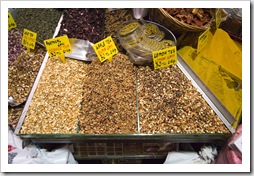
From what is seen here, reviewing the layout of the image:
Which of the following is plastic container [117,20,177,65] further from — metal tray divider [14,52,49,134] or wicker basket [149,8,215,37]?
metal tray divider [14,52,49,134]

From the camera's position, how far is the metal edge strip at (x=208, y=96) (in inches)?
66.8

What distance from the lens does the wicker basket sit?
1842mm

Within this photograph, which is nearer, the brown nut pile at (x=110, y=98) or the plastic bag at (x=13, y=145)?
the brown nut pile at (x=110, y=98)

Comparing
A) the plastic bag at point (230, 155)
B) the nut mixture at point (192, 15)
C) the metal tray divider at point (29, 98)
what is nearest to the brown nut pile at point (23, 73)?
the metal tray divider at point (29, 98)

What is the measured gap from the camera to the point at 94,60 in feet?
6.64

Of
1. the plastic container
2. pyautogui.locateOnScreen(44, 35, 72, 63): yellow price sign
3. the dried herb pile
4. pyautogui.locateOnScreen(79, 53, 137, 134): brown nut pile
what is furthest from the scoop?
the dried herb pile

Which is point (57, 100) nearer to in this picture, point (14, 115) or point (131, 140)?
point (14, 115)

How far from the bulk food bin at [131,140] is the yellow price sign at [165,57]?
0.07 meters

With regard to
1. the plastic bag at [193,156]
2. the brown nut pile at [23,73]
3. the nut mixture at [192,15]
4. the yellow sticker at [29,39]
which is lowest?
the plastic bag at [193,156]

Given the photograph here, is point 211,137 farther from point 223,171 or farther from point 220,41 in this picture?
point 220,41

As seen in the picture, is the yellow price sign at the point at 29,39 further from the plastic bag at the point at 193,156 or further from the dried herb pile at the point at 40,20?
the plastic bag at the point at 193,156

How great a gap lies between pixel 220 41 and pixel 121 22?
29.8 inches

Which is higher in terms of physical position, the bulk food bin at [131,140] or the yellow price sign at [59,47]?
the yellow price sign at [59,47]

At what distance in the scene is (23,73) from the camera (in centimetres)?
204
